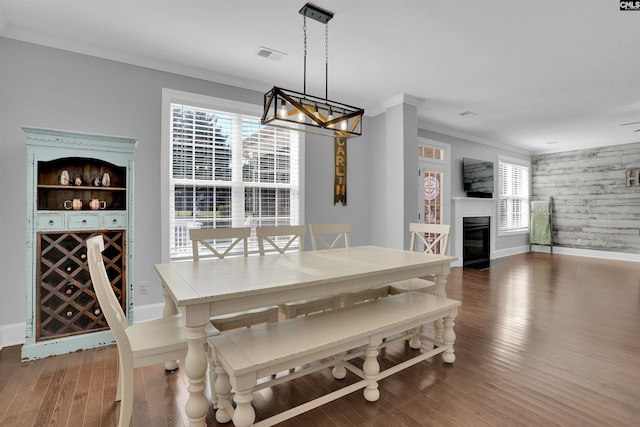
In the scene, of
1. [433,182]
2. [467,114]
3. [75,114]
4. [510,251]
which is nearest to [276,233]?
[75,114]

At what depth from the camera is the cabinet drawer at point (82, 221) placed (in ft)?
8.75

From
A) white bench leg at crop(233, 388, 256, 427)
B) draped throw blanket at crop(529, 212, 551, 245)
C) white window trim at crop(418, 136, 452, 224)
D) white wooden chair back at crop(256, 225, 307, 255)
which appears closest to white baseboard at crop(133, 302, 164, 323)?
white wooden chair back at crop(256, 225, 307, 255)

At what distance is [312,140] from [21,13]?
3017 mm

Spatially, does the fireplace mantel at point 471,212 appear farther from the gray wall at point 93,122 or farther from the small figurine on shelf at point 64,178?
the small figurine on shelf at point 64,178

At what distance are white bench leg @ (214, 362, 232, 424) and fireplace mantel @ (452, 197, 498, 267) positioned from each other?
17.7 feet

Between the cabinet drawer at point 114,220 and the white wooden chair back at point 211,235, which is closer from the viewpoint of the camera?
the white wooden chair back at point 211,235

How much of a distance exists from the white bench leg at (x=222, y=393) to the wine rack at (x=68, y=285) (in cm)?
158

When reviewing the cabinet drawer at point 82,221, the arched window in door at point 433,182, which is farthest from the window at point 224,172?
the arched window in door at point 433,182

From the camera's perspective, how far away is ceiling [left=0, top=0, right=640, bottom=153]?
2.50 m

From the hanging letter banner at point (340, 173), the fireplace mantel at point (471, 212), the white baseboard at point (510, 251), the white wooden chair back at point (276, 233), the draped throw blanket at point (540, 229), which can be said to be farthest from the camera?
the draped throw blanket at point (540, 229)

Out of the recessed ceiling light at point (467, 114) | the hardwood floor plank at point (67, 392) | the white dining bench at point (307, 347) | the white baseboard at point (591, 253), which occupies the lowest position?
the hardwood floor plank at point (67, 392)

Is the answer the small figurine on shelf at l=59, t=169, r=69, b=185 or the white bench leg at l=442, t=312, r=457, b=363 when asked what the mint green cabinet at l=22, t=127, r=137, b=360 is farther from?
the white bench leg at l=442, t=312, r=457, b=363

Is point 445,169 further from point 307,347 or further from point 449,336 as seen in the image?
point 307,347

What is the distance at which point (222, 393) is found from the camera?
1.82 meters
